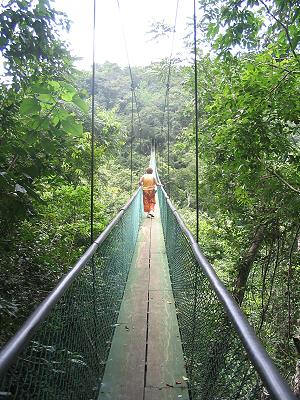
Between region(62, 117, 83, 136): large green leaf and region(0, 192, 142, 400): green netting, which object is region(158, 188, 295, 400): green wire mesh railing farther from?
region(62, 117, 83, 136): large green leaf

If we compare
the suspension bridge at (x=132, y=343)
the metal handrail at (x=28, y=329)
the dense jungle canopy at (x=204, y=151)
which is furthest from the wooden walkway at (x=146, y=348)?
the metal handrail at (x=28, y=329)

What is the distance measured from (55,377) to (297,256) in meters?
3.26

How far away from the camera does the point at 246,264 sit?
444cm

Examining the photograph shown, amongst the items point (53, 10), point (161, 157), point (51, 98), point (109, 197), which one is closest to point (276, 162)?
point (53, 10)

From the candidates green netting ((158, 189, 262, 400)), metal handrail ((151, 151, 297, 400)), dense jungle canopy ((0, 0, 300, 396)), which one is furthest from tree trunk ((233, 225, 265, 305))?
metal handrail ((151, 151, 297, 400))

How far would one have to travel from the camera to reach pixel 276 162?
3498 millimetres

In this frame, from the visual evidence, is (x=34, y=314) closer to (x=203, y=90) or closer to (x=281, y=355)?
(x=281, y=355)

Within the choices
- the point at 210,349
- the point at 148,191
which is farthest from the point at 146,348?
the point at 148,191

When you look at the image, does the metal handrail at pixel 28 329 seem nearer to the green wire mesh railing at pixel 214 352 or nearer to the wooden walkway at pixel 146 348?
the green wire mesh railing at pixel 214 352

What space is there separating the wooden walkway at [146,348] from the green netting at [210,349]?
0.07 metres

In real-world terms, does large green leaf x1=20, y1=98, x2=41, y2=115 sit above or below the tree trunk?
above

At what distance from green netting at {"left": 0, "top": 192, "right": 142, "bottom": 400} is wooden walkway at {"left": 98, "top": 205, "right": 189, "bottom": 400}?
6 cm

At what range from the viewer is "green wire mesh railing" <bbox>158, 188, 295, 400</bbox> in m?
0.71

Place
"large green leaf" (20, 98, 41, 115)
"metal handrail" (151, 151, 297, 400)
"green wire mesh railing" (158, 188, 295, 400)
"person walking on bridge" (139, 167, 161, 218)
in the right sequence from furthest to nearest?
"person walking on bridge" (139, 167, 161, 218), "large green leaf" (20, 98, 41, 115), "green wire mesh railing" (158, 188, 295, 400), "metal handrail" (151, 151, 297, 400)
